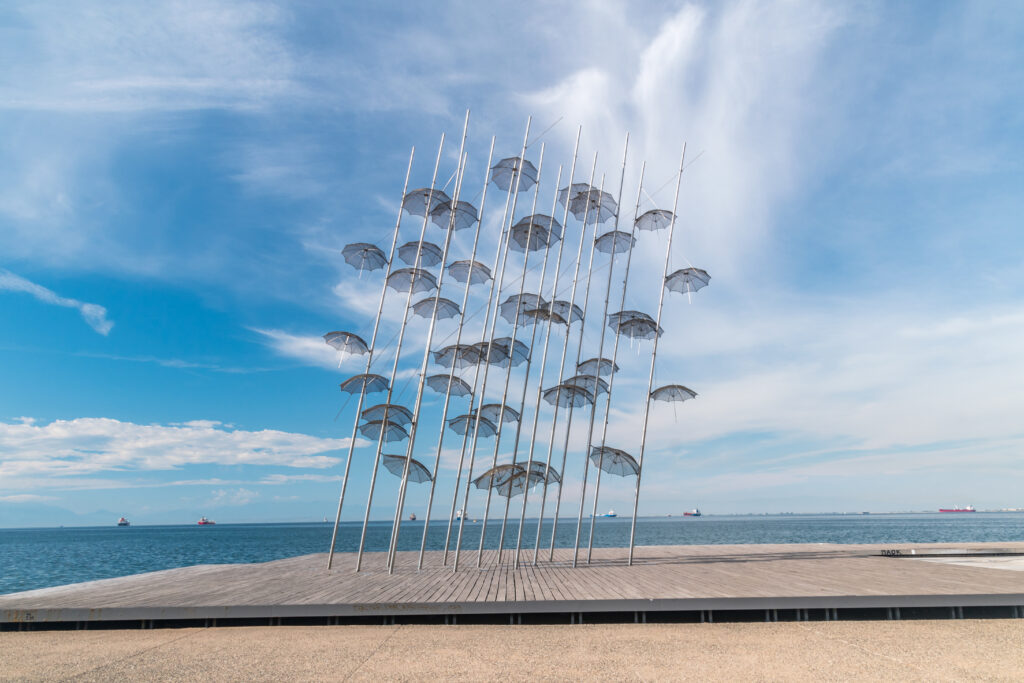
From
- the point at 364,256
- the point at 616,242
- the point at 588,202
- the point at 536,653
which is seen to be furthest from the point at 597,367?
the point at 536,653

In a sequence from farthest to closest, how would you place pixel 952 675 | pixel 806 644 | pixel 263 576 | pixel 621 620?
1. pixel 263 576
2. pixel 621 620
3. pixel 806 644
4. pixel 952 675

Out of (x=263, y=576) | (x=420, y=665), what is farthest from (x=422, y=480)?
(x=420, y=665)

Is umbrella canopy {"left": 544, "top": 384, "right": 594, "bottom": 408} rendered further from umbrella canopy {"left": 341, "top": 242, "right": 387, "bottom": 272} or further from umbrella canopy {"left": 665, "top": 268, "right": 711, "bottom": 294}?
umbrella canopy {"left": 341, "top": 242, "right": 387, "bottom": 272}

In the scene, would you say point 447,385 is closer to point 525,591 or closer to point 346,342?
point 346,342

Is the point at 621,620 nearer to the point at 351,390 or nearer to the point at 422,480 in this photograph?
the point at 422,480

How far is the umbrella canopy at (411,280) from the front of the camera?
19.8m

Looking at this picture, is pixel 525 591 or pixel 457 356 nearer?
pixel 525 591

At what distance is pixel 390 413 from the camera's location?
59.5ft

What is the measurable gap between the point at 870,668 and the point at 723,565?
10.1 m

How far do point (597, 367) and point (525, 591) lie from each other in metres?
9.74

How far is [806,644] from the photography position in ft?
31.2

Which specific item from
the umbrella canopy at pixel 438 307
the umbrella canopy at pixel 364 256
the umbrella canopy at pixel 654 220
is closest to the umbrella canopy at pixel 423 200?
the umbrella canopy at pixel 364 256

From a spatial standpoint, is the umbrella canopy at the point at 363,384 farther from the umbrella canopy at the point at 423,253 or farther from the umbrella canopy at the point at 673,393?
the umbrella canopy at the point at 673,393

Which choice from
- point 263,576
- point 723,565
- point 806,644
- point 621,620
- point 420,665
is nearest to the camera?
point 420,665
